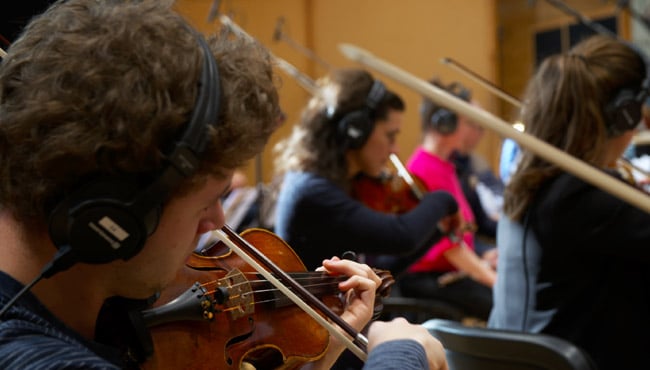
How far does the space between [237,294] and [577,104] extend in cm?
93

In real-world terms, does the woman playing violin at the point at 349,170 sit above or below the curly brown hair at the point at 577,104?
below

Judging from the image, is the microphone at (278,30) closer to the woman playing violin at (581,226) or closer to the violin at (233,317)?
the woman playing violin at (581,226)

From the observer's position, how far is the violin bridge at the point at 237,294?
92 centimetres

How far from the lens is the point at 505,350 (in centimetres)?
128

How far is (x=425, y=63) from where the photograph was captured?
4.75 m

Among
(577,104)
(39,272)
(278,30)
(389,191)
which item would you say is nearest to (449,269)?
(389,191)

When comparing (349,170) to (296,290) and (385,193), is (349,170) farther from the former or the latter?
(296,290)

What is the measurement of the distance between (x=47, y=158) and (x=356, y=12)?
4.30 meters

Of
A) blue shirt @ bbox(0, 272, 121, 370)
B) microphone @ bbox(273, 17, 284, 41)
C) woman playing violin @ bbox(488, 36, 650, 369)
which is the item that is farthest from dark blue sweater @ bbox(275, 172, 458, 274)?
microphone @ bbox(273, 17, 284, 41)

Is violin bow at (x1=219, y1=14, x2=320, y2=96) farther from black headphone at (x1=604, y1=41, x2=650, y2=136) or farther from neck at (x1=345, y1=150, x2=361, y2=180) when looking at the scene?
black headphone at (x1=604, y1=41, x2=650, y2=136)

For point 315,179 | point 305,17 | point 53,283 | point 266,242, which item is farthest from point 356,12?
point 53,283

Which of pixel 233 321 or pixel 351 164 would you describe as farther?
pixel 351 164

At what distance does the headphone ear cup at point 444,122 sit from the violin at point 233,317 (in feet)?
6.67

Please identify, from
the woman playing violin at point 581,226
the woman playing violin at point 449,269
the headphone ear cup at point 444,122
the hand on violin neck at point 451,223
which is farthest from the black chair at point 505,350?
the headphone ear cup at point 444,122
